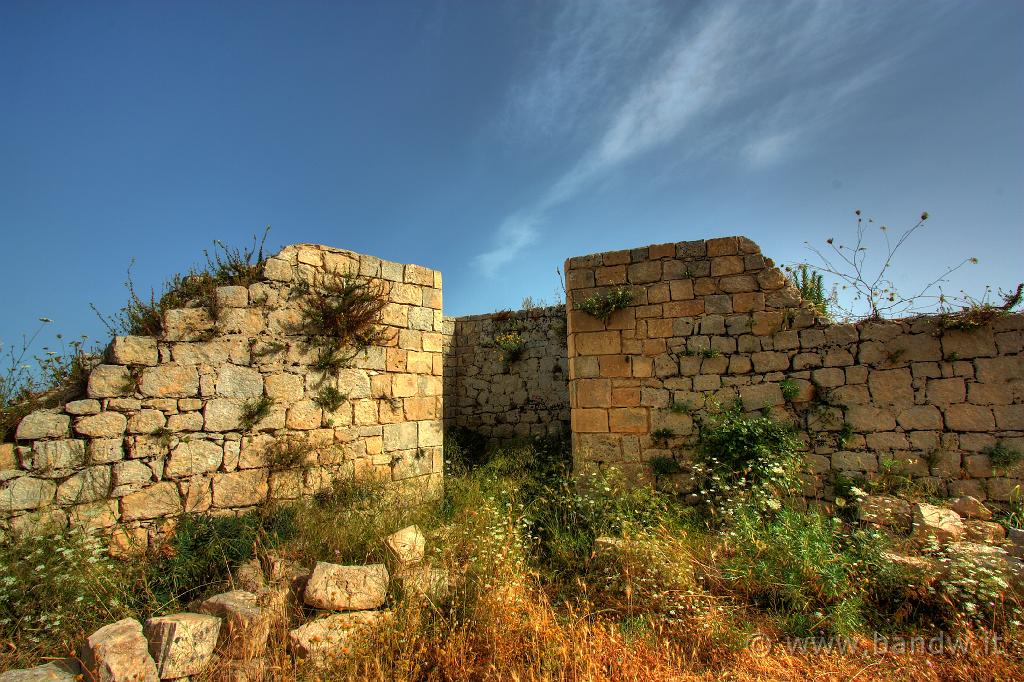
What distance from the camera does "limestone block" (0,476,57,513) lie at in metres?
4.52

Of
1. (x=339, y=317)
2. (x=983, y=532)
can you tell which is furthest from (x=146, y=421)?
(x=983, y=532)

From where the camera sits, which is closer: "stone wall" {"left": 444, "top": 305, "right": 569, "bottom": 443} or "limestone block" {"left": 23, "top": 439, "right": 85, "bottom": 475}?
"limestone block" {"left": 23, "top": 439, "right": 85, "bottom": 475}

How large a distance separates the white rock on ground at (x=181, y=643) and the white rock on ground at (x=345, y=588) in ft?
2.34

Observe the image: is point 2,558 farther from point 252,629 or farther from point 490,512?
point 490,512

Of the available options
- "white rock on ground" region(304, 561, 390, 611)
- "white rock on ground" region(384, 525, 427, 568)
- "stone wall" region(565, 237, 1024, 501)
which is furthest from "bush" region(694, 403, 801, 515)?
"white rock on ground" region(304, 561, 390, 611)

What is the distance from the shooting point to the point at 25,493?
459cm

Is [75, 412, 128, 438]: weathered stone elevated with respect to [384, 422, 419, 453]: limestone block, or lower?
elevated

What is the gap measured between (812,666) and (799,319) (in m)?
4.35

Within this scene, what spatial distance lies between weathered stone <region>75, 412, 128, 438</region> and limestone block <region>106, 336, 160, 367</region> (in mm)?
548

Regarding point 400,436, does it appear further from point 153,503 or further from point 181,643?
point 181,643

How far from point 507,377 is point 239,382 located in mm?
6340

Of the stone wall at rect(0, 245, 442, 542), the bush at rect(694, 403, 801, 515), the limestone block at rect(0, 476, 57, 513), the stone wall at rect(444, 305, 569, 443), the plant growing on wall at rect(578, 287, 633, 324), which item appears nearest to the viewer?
the limestone block at rect(0, 476, 57, 513)

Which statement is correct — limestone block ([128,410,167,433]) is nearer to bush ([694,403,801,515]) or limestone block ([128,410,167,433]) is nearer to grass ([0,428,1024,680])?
grass ([0,428,1024,680])

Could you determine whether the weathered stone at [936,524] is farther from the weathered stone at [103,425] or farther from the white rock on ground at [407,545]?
the weathered stone at [103,425]
